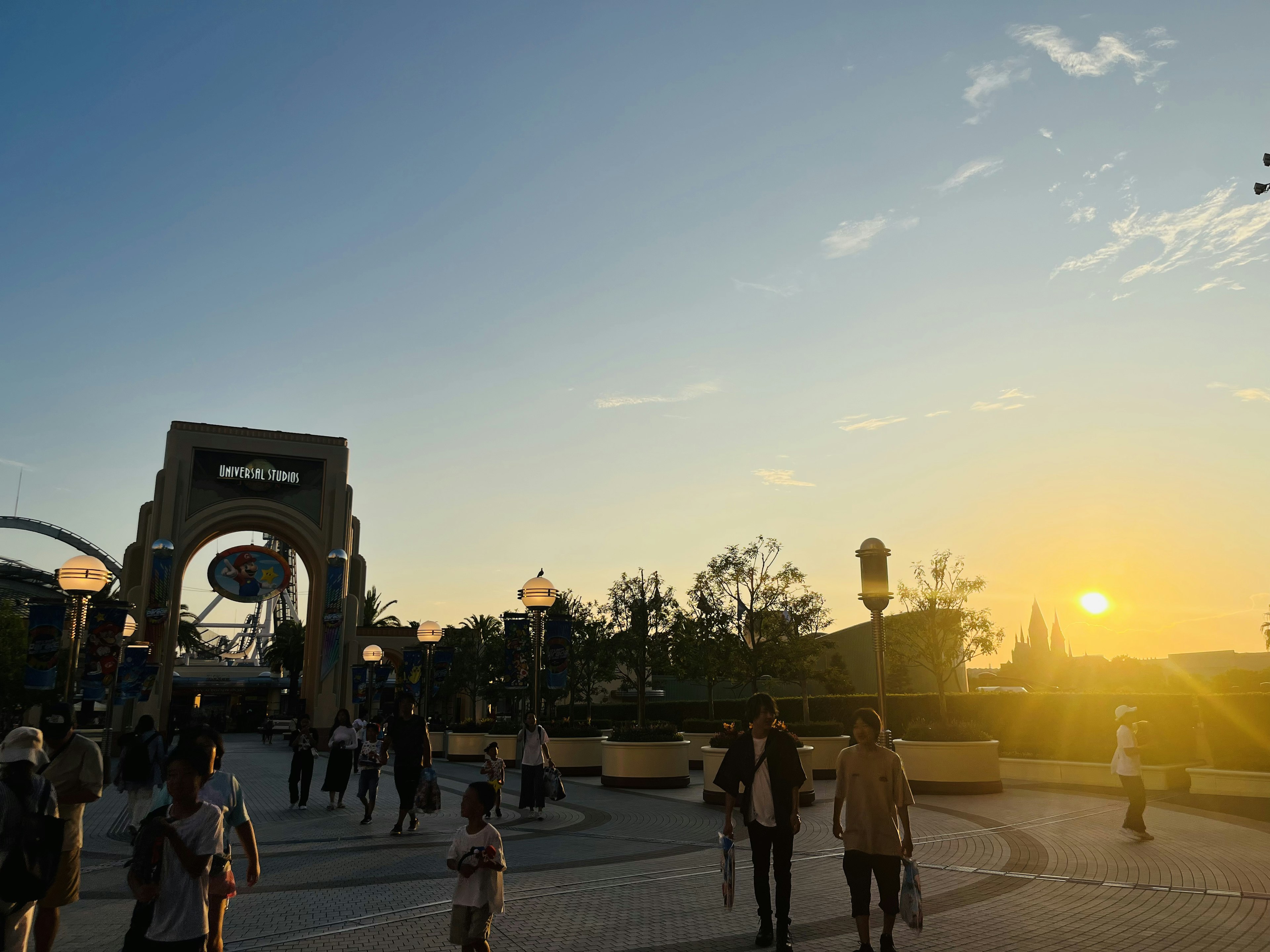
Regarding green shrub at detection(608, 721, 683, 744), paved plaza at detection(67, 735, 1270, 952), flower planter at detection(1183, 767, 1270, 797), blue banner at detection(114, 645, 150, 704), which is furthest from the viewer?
blue banner at detection(114, 645, 150, 704)

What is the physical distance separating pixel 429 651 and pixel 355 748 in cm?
1280

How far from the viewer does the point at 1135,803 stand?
11914 millimetres

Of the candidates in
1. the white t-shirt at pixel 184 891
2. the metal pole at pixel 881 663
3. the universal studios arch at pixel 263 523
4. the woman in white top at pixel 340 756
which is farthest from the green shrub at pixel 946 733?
the universal studios arch at pixel 263 523

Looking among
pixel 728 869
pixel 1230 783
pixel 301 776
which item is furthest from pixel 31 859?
pixel 1230 783

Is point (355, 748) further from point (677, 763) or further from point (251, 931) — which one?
point (251, 931)

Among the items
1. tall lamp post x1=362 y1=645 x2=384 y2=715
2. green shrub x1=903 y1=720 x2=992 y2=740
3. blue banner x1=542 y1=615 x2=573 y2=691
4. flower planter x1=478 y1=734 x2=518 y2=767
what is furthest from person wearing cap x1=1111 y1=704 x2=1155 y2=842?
tall lamp post x1=362 y1=645 x2=384 y2=715

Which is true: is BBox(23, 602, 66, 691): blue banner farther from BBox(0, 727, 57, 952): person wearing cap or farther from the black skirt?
BBox(0, 727, 57, 952): person wearing cap

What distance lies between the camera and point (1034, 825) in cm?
1336

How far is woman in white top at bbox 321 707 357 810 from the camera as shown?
52.6 ft

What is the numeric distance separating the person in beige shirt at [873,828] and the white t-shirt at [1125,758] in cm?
704

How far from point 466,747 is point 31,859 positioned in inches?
1099

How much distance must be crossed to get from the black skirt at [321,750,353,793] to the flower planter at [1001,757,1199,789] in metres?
14.7

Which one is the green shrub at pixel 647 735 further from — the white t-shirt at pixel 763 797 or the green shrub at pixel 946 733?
the white t-shirt at pixel 763 797

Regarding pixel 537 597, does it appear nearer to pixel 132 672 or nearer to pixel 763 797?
pixel 763 797
